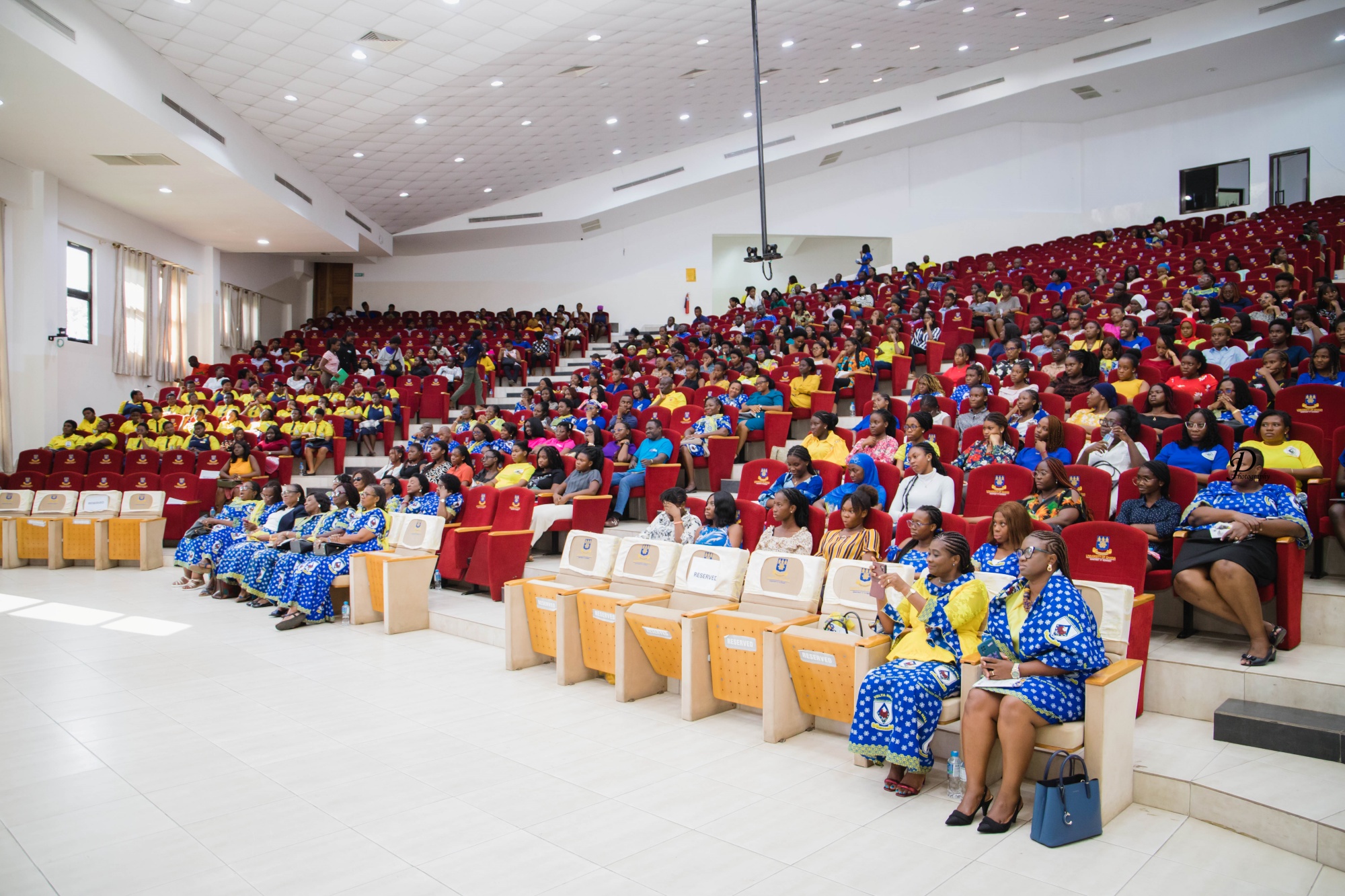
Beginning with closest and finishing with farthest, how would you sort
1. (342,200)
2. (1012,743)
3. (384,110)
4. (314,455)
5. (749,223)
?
(1012,743), (314,455), (384,110), (342,200), (749,223)

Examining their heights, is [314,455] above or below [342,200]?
below

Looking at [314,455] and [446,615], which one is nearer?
[446,615]

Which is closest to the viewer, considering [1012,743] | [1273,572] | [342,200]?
[1012,743]

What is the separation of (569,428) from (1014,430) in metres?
3.88

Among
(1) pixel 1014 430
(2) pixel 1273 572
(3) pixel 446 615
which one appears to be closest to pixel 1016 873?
(2) pixel 1273 572

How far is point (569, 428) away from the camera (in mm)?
7609

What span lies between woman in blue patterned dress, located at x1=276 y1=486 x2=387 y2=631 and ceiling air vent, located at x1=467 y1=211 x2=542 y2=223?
10975 mm

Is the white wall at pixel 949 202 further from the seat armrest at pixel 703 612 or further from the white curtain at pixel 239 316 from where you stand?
the seat armrest at pixel 703 612

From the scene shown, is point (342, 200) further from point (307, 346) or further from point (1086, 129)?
point (1086, 129)

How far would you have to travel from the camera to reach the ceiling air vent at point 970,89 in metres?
13.7

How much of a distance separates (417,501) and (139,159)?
6153 millimetres

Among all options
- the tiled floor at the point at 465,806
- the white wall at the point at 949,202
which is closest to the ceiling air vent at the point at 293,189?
the white wall at the point at 949,202

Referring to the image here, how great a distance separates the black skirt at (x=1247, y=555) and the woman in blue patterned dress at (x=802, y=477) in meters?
2.14

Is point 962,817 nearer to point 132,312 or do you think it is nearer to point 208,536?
point 208,536
